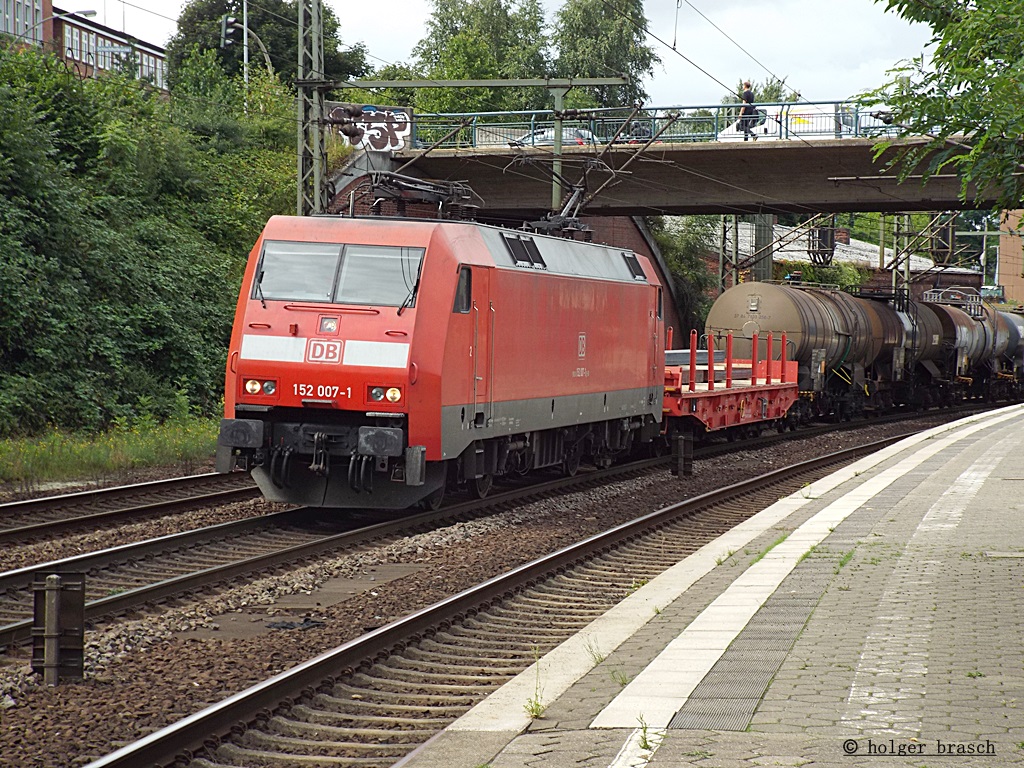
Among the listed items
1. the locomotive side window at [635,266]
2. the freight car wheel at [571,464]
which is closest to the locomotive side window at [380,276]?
the freight car wheel at [571,464]

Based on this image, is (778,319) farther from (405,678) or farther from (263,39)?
(263,39)

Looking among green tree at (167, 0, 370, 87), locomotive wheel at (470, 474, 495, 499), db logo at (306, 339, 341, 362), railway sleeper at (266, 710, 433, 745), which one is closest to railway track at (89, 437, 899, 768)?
railway sleeper at (266, 710, 433, 745)

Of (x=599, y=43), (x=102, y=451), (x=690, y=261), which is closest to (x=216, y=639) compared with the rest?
(x=102, y=451)

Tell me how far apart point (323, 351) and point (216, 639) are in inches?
208

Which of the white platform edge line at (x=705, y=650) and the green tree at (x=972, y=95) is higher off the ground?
the green tree at (x=972, y=95)

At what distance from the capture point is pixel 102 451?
18344mm

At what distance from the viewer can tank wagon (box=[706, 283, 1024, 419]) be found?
3025cm

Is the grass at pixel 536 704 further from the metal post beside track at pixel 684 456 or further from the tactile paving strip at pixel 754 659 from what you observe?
the metal post beside track at pixel 684 456

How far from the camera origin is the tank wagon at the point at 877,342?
30.2m

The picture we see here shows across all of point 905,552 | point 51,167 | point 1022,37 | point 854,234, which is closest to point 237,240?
point 51,167

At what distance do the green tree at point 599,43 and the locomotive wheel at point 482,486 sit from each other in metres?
Result: 54.6

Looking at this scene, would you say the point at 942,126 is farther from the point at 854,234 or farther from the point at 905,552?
the point at 854,234

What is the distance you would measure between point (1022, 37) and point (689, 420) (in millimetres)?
17018

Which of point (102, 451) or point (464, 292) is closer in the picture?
point (464, 292)
